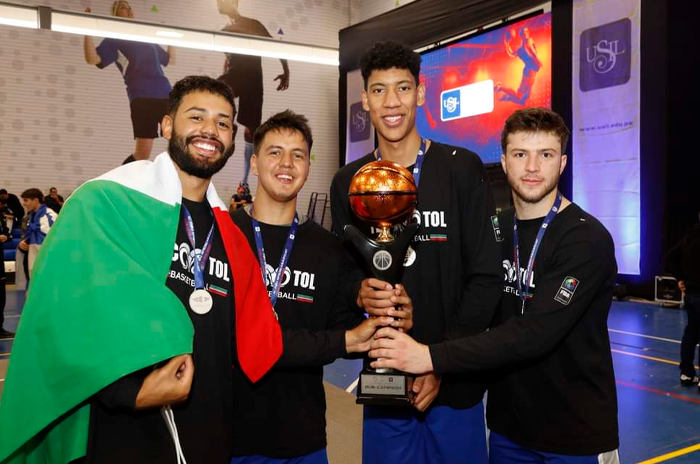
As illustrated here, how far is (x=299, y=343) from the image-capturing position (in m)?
2.20

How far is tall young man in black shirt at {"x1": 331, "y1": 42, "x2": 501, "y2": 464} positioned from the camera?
229 centimetres

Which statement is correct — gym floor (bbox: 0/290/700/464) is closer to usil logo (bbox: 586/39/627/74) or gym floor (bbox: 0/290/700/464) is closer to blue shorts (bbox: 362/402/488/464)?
blue shorts (bbox: 362/402/488/464)

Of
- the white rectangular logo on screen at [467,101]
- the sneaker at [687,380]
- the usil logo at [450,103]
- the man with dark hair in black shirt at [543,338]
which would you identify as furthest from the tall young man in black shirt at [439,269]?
the usil logo at [450,103]

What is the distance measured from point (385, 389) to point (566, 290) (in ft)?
2.50

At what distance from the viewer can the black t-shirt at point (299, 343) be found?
2.21m

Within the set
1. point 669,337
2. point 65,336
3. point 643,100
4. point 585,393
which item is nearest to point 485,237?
point 585,393

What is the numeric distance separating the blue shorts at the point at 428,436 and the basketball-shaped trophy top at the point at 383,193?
2.69 ft

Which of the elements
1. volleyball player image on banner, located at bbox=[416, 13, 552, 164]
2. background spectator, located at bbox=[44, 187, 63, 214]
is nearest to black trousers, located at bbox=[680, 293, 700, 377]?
volleyball player image on banner, located at bbox=[416, 13, 552, 164]

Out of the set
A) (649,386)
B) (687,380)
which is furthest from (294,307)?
(687,380)

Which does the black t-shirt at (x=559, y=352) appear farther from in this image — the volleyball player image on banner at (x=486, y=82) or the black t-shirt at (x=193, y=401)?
the volleyball player image on banner at (x=486, y=82)

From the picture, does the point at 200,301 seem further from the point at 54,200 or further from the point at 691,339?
the point at 54,200

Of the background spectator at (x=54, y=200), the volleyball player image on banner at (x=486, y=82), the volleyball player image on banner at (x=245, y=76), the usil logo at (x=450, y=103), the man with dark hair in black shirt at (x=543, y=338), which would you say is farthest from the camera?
the volleyball player image on banner at (x=245, y=76)

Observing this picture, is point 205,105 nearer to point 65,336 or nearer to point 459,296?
point 65,336

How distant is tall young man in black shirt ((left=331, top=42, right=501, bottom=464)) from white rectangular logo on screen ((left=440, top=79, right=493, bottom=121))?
11.7 meters
